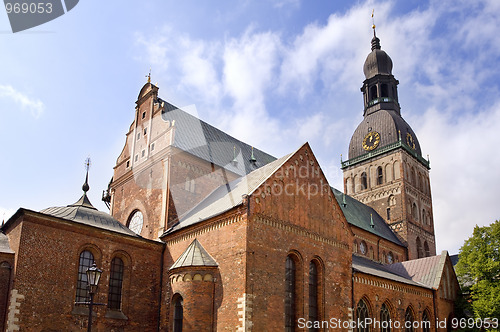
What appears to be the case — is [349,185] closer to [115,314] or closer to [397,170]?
[397,170]

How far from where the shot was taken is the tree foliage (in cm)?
3416

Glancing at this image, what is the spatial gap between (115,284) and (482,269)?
87.1ft

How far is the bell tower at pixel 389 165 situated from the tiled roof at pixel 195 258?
1212 inches

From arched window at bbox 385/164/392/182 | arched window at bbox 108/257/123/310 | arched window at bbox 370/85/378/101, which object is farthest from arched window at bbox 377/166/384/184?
arched window at bbox 108/257/123/310

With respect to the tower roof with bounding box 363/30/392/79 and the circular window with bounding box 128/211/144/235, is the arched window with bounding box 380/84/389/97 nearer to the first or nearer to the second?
the tower roof with bounding box 363/30/392/79

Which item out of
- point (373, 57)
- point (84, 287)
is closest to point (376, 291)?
point (84, 287)

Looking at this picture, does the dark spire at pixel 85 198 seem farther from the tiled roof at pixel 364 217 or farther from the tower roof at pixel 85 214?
the tiled roof at pixel 364 217

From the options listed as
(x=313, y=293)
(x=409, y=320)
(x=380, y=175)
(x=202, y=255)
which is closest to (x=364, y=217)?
(x=380, y=175)

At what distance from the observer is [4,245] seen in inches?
913

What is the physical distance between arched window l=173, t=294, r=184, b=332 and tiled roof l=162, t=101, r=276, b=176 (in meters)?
10.6

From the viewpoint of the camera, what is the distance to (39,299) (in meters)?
21.9

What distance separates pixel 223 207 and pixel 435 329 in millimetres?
20098

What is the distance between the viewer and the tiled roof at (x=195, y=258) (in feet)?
78.5

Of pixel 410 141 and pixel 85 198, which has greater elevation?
pixel 410 141
